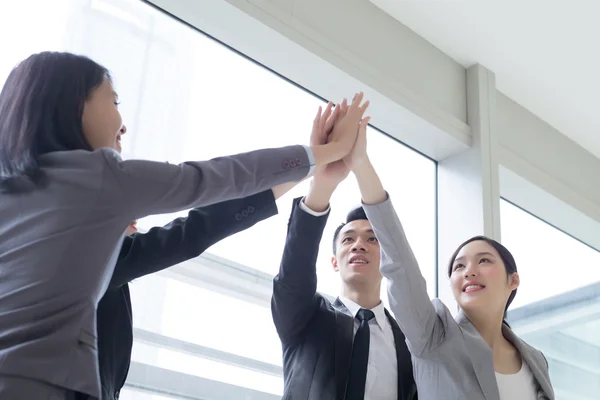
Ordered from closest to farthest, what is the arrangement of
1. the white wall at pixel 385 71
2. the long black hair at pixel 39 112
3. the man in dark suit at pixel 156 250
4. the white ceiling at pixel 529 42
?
the long black hair at pixel 39 112
the man in dark suit at pixel 156 250
the white wall at pixel 385 71
the white ceiling at pixel 529 42

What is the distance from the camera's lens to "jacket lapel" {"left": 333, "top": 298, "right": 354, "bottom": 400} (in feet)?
6.07

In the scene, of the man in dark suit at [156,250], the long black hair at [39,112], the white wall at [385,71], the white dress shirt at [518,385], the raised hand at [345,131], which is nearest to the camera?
the long black hair at [39,112]

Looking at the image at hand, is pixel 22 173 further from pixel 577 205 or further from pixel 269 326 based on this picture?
pixel 577 205

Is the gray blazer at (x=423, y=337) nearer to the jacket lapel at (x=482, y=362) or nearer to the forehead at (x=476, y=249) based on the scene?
the jacket lapel at (x=482, y=362)

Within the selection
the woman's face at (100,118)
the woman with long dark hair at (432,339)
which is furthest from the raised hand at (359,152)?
the woman's face at (100,118)

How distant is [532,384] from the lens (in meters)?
2.04

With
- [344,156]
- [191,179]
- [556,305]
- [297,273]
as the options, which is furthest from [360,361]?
[556,305]

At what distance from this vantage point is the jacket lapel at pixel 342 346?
1851mm

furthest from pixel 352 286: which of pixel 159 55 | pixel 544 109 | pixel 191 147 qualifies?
pixel 544 109

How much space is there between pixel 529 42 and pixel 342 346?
209 cm

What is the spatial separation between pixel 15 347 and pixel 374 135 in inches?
95.7

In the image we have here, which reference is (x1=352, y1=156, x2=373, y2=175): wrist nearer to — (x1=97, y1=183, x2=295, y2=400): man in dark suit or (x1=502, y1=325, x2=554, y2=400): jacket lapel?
(x1=97, y1=183, x2=295, y2=400): man in dark suit

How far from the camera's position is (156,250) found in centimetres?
158

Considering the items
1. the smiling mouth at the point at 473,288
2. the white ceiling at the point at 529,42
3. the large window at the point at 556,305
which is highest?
the white ceiling at the point at 529,42
